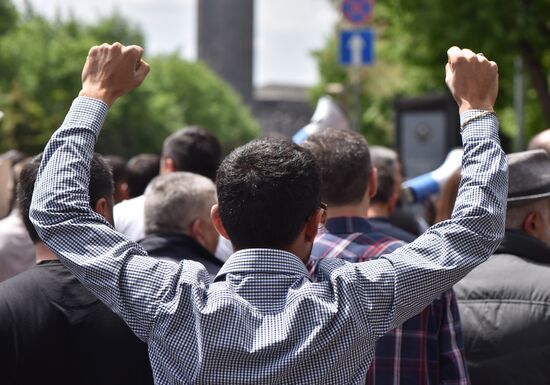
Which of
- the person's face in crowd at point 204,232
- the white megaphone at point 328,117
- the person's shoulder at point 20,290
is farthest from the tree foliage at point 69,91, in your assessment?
the person's shoulder at point 20,290

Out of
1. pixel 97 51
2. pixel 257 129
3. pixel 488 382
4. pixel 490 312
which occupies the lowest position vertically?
pixel 257 129

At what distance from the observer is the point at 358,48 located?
14.2 m

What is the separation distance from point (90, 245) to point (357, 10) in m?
12.0

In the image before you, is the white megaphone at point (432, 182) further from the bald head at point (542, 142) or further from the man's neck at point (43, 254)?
the man's neck at point (43, 254)

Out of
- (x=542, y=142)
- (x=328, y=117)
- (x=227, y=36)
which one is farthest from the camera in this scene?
(x=227, y=36)

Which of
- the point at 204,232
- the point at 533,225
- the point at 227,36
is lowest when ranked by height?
the point at 227,36

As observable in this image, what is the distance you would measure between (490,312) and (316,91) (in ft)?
161

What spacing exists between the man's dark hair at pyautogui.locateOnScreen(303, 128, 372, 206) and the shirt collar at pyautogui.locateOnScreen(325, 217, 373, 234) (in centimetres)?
7

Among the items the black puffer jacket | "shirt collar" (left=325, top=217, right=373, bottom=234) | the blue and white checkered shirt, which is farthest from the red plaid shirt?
the blue and white checkered shirt

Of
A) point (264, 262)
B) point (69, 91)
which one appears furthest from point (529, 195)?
point (69, 91)

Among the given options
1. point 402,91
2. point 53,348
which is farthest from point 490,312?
point 402,91

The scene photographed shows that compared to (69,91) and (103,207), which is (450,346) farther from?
(69,91)

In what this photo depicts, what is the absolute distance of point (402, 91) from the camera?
95.8ft

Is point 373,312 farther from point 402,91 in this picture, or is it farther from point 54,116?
point 54,116
